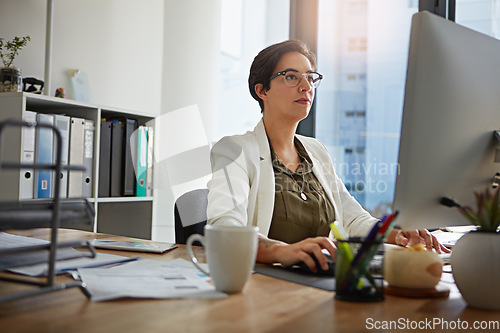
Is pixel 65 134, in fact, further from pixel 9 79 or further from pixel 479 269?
pixel 479 269

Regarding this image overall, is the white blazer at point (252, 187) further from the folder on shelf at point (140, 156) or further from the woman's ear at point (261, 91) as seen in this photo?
the folder on shelf at point (140, 156)

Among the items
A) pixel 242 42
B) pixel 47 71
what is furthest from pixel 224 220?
pixel 242 42

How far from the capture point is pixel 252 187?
1625mm

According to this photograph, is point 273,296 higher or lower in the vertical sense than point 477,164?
lower

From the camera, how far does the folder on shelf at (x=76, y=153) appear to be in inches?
91.3

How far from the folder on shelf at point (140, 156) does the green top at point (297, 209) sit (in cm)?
119

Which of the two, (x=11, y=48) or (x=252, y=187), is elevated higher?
(x=11, y=48)

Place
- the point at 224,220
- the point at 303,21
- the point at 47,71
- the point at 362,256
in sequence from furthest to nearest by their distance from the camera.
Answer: the point at 303,21 < the point at 47,71 < the point at 224,220 < the point at 362,256

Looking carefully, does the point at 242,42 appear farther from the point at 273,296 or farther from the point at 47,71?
the point at 273,296

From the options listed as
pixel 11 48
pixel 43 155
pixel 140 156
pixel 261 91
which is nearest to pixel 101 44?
pixel 11 48

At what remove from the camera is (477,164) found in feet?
3.07

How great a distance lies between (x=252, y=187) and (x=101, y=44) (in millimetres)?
1799

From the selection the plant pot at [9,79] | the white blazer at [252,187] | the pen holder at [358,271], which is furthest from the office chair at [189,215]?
the plant pot at [9,79]

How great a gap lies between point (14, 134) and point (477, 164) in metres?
1.90
